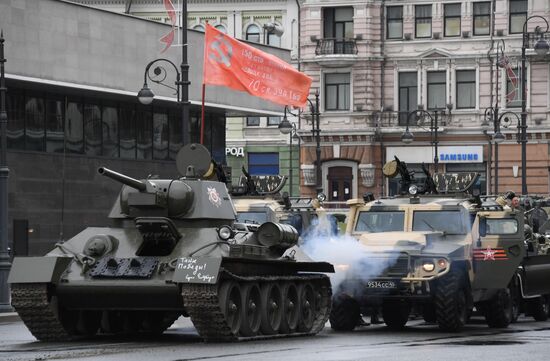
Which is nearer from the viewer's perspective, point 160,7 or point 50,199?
point 50,199

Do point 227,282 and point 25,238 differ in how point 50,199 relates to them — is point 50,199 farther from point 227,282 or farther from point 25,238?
point 227,282

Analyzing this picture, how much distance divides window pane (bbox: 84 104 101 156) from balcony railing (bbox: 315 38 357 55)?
2535cm

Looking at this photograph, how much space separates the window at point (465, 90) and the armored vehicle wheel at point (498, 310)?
40026 millimetres

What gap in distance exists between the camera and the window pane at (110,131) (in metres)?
41.8

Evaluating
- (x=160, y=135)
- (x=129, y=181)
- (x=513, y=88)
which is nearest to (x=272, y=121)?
(x=513, y=88)

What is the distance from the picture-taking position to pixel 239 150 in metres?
67.8

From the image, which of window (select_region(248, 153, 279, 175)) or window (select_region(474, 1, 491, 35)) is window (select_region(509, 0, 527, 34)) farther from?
window (select_region(248, 153, 279, 175))

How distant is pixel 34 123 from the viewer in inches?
1529

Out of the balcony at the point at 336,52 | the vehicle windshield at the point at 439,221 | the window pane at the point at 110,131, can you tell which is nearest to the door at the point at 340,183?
the balcony at the point at 336,52

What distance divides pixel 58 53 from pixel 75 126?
279 centimetres

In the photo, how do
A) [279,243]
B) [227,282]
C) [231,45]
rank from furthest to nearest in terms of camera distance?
[231,45] → [279,243] → [227,282]

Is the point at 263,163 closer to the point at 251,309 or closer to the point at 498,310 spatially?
the point at 498,310

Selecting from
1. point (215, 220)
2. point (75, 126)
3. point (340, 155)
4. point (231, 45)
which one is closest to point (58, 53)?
point (75, 126)

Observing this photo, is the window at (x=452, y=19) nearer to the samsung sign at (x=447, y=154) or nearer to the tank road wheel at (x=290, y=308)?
the samsung sign at (x=447, y=154)
